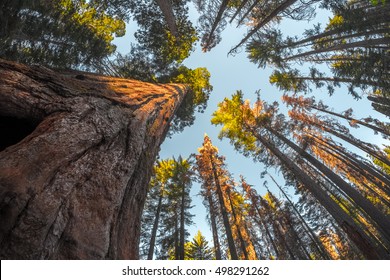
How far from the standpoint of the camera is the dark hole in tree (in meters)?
2.90

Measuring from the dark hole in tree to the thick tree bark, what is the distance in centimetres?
5

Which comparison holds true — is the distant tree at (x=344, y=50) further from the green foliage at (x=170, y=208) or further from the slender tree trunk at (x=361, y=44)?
the green foliage at (x=170, y=208)

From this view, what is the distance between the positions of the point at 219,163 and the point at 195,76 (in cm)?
733

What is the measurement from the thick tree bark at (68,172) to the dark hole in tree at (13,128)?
5 cm

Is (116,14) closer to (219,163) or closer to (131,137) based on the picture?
(131,137)

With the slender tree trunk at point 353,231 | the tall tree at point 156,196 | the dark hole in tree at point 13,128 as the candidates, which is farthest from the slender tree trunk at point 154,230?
the dark hole in tree at point 13,128

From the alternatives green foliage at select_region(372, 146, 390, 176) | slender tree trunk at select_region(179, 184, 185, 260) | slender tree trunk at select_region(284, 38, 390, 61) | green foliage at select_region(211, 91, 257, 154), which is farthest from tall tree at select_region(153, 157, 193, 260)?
green foliage at select_region(372, 146, 390, 176)

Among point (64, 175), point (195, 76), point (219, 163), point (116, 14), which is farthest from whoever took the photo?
point (219, 163)

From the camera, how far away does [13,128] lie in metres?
3.16

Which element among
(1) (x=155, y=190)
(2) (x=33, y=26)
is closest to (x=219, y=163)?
(1) (x=155, y=190)

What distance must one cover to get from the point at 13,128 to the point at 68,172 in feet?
5.64

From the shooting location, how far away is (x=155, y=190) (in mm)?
17859

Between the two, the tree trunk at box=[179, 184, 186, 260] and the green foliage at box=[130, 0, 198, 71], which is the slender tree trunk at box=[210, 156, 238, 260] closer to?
the tree trunk at box=[179, 184, 186, 260]

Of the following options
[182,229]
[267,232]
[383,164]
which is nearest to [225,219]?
[182,229]
